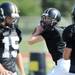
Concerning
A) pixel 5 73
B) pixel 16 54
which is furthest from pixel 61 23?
pixel 5 73

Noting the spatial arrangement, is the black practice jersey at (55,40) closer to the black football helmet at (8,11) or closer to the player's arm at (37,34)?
the player's arm at (37,34)

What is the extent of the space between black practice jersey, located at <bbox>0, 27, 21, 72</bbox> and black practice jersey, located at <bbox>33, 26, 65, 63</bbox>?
780 mm

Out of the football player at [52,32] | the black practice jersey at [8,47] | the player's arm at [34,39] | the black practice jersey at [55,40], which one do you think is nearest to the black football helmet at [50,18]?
the football player at [52,32]

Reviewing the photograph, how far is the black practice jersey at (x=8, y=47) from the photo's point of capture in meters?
7.71

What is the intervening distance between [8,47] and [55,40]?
1078mm

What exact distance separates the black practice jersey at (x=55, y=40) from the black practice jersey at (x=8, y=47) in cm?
78

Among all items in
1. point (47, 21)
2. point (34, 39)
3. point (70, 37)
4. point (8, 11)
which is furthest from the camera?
point (34, 39)

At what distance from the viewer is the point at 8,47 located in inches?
305

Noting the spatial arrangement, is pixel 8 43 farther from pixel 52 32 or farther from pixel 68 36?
pixel 68 36

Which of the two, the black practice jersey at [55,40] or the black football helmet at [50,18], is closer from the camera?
the black football helmet at [50,18]

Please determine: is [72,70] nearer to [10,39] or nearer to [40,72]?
[10,39]

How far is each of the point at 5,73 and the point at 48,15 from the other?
149cm

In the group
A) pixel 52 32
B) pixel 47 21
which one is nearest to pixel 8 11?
pixel 47 21

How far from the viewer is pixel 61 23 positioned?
348 inches
